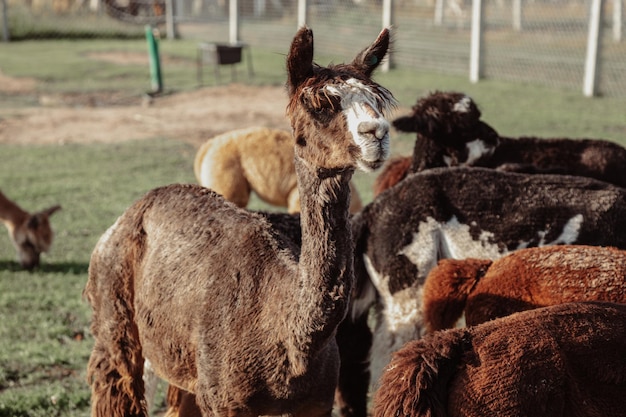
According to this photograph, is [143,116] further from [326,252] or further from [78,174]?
[326,252]

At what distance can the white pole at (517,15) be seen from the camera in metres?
24.2

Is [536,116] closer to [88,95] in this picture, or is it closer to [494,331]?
[88,95]

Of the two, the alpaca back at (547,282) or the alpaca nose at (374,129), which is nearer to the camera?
the alpaca nose at (374,129)

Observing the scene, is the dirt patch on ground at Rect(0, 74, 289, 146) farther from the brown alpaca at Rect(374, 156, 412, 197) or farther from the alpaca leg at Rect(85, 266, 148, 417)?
the alpaca leg at Rect(85, 266, 148, 417)

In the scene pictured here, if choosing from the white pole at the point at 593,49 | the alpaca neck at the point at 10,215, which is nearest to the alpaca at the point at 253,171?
the alpaca neck at the point at 10,215

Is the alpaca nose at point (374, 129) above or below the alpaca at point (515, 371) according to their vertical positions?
above

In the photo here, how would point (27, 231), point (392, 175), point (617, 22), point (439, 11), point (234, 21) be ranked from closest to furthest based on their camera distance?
point (392, 175)
point (27, 231)
point (617, 22)
point (439, 11)
point (234, 21)

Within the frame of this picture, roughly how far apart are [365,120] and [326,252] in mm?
566

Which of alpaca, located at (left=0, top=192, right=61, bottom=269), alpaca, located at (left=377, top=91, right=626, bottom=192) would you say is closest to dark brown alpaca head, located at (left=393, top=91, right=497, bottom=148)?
alpaca, located at (left=377, top=91, right=626, bottom=192)

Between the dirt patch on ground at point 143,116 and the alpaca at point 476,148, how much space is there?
9356 mm

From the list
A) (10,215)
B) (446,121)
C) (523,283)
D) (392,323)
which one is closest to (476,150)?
(446,121)

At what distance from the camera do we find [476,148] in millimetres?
7219

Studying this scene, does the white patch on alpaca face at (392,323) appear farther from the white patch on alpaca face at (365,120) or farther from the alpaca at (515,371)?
the white patch on alpaca face at (365,120)

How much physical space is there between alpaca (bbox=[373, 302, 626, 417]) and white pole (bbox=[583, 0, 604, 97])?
16282 mm
